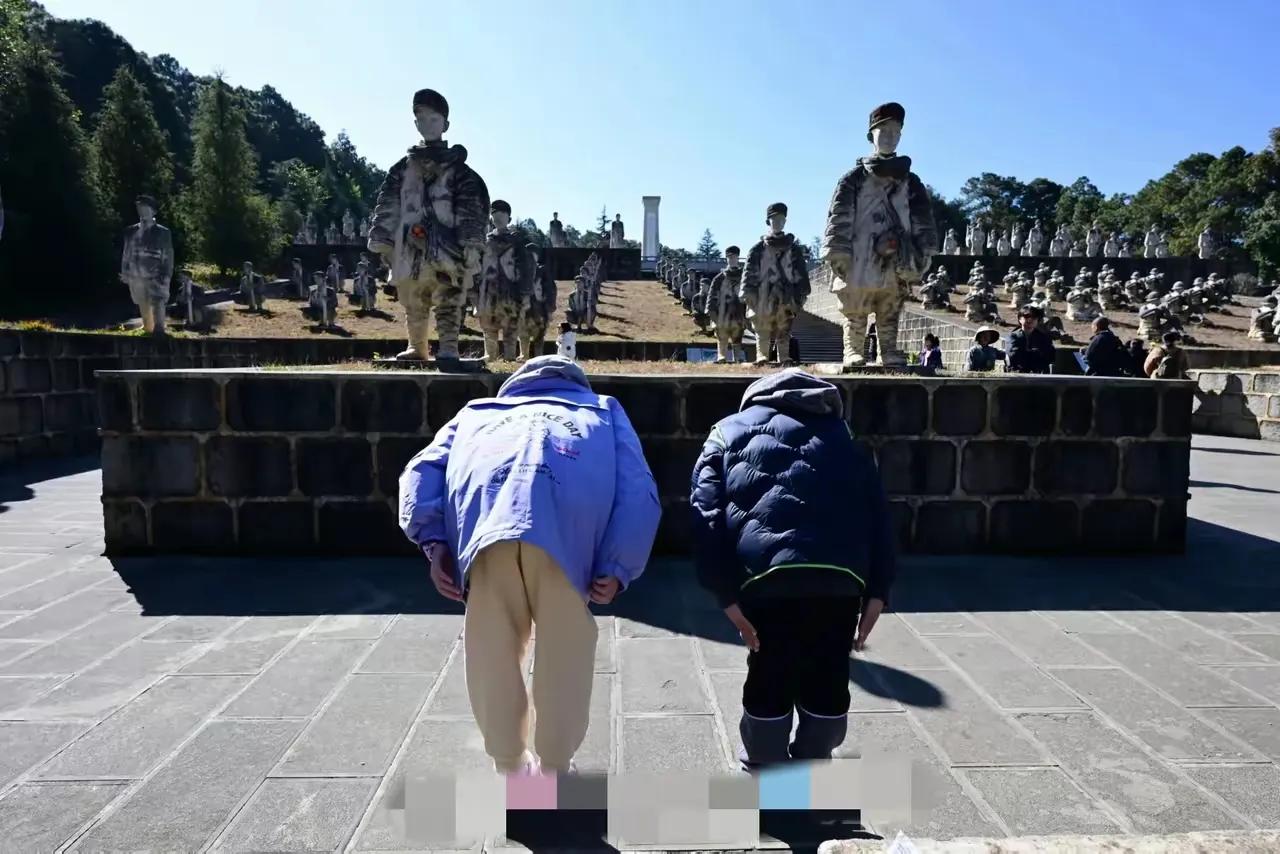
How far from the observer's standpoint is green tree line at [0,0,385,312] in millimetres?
27703

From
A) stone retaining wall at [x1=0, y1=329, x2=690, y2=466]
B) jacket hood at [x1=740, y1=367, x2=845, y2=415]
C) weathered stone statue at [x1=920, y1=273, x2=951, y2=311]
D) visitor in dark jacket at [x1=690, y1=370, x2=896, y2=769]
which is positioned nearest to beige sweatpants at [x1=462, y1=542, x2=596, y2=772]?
visitor in dark jacket at [x1=690, y1=370, x2=896, y2=769]

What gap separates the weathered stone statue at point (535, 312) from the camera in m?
12.0

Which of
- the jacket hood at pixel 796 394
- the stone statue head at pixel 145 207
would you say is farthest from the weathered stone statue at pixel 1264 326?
the stone statue head at pixel 145 207

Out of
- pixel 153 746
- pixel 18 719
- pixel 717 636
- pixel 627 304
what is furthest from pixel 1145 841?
pixel 627 304

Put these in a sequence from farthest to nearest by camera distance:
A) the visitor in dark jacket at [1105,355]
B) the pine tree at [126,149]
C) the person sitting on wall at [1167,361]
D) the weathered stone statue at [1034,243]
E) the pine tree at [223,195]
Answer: the weathered stone statue at [1034,243] < the pine tree at [223,195] < the pine tree at [126,149] < the person sitting on wall at [1167,361] < the visitor in dark jacket at [1105,355]

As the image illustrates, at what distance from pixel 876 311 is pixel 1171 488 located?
266 centimetres

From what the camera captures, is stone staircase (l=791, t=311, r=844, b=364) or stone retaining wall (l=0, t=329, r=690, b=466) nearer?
stone retaining wall (l=0, t=329, r=690, b=466)

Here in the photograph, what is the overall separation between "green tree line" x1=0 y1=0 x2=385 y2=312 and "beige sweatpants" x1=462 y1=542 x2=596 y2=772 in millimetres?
33748

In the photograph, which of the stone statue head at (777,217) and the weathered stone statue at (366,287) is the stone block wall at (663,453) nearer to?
the stone statue head at (777,217)

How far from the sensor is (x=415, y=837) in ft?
7.19

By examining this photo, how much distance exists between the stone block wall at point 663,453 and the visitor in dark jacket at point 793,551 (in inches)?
116

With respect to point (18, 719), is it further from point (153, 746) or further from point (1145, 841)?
point (1145, 841)

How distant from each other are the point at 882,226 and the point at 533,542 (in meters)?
5.49

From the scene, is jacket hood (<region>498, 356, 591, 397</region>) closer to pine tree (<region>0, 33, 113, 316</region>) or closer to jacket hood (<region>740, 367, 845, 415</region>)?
jacket hood (<region>740, 367, 845, 415</region>)
